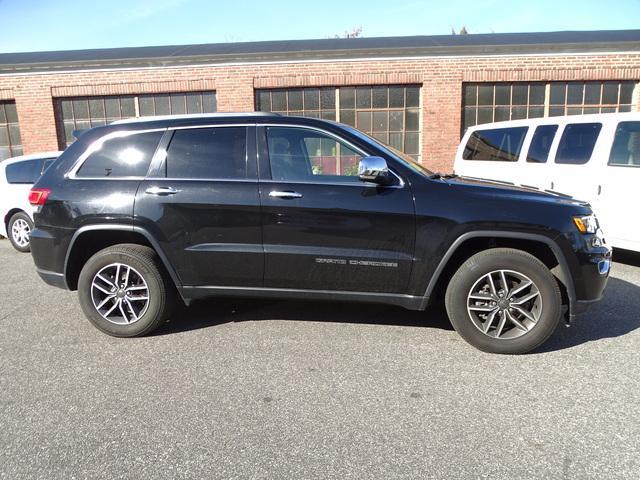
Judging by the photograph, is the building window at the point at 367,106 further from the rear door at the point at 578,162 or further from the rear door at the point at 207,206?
the rear door at the point at 207,206

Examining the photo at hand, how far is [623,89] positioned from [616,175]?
7853mm

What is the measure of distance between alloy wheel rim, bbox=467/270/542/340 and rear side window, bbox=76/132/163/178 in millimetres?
2853

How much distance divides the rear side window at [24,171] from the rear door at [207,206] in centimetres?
530

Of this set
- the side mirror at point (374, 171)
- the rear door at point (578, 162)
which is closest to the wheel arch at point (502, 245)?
the side mirror at point (374, 171)

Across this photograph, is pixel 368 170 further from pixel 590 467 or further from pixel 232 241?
pixel 590 467

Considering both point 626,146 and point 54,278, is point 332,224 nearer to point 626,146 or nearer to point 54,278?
point 54,278

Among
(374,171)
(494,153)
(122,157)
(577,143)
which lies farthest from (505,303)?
(494,153)

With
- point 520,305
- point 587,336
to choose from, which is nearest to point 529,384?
point 520,305

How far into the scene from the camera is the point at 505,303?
11.3 ft

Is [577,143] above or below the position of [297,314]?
above

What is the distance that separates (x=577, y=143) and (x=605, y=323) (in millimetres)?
3153

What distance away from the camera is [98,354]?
3.58 m

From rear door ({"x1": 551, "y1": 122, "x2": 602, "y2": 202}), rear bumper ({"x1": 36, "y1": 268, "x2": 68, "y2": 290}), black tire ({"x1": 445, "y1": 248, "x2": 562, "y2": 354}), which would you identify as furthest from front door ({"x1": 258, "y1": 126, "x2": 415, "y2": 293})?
rear door ({"x1": 551, "y1": 122, "x2": 602, "y2": 202})

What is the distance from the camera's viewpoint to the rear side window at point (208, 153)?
12.2 ft
